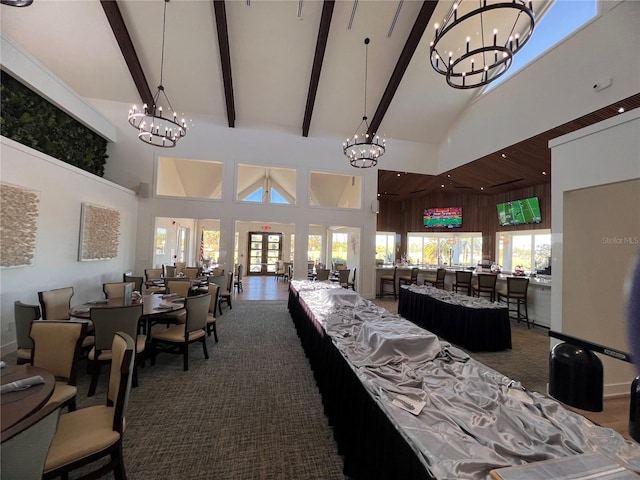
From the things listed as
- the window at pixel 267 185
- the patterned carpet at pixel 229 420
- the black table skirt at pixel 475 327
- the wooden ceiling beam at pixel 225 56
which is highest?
the wooden ceiling beam at pixel 225 56

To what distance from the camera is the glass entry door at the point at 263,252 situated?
14055 millimetres

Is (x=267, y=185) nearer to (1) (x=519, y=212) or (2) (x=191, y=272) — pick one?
(2) (x=191, y=272)

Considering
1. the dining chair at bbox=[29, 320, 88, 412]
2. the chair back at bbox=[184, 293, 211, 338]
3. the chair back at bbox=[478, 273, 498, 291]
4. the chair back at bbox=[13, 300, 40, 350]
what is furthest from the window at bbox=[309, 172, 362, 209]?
the dining chair at bbox=[29, 320, 88, 412]

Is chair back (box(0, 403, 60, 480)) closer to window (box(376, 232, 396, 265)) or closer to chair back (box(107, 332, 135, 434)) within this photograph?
chair back (box(107, 332, 135, 434))

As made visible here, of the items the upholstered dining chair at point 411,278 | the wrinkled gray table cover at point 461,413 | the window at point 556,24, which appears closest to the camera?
the wrinkled gray table cover at point 461,413

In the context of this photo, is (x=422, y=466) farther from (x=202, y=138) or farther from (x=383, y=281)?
(x=202, y=138)

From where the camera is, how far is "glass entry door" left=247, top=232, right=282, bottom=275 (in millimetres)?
14055

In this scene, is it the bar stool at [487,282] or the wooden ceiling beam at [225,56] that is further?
the bar stool at [487,282]

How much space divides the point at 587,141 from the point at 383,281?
21.6 ft

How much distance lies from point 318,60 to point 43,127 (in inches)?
219

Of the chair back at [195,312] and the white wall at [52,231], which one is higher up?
the white wall at [52,231]

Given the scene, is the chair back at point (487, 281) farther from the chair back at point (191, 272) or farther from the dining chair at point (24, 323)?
the dining chair at point (24, 323)

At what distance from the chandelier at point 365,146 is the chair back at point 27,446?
18.4ft

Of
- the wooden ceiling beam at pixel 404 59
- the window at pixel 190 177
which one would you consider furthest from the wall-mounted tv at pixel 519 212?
the window at pixel 190 177
